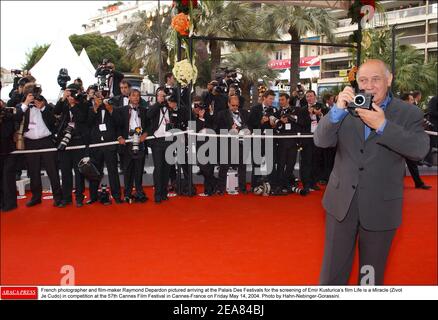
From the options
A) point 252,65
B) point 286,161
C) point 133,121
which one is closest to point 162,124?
point 133,121

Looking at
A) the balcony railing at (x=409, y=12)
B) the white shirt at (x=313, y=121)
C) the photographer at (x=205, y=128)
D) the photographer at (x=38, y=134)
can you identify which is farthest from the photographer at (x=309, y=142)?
the balcony railing at (x=409, y=12)

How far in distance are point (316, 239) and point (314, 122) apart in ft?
9.46

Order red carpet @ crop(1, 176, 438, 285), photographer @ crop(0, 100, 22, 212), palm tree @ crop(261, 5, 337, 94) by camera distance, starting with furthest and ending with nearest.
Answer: palm tree @ crop(261, 5, 337, 94) → photographer @ crop(0, 100, 22, 212) → red carpet @ crop(1, 176, 438, 285)

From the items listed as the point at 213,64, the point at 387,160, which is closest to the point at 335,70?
the point at 213,64

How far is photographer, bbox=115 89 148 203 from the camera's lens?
6305 millimetres

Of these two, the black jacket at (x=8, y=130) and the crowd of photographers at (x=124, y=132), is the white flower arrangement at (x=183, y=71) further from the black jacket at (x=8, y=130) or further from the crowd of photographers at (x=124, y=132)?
the black jacket at (x=8, y=130)

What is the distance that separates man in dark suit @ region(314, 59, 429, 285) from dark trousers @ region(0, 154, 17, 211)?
16.0ft

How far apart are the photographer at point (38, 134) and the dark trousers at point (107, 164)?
18.7 inches

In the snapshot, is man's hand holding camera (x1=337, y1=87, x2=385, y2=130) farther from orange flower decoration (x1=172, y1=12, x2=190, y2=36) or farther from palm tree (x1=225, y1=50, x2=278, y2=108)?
palm tree (x1=225, y1=50, x2=278, y2=108)

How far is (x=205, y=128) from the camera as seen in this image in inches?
277

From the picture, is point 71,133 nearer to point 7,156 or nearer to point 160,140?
point 7,156

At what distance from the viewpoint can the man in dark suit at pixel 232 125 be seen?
6.93 metres

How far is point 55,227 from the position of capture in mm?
5051

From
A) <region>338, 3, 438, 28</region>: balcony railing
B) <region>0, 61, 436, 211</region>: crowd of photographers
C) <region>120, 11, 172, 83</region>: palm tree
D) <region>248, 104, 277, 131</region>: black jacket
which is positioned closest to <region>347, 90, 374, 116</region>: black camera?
<region>0, 61, 436, 211</region>: crowd of photographers
